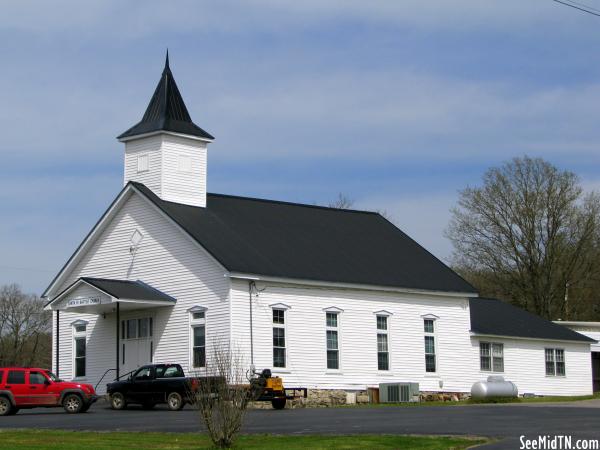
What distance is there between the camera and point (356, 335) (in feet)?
156

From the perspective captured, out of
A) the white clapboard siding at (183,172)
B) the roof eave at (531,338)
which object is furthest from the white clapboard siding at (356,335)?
the white clapboard siding at (183,172)

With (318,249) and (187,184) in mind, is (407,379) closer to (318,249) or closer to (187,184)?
(318,249)

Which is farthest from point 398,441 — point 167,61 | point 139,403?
point 167,61

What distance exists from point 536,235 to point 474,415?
4693 cm

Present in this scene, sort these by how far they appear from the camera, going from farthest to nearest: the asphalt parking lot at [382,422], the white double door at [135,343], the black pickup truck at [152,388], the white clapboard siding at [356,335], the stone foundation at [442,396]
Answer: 1. the stone foundation at [442,396]
2. the white double door at [135,343]
3. the white clapboard siding at [356,335]
4. the black pickup truck at [152,388]
5. the asphalt parking lot at [382,422]

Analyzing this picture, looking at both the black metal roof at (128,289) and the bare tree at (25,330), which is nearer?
the black metal roof at (128,289)

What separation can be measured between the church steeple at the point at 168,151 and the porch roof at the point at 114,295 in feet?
13.5

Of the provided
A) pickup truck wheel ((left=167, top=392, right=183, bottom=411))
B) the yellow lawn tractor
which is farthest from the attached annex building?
pickup truck wheel ((left=167, top=392, right=183, bottom=411))

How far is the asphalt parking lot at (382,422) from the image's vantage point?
2577 cm

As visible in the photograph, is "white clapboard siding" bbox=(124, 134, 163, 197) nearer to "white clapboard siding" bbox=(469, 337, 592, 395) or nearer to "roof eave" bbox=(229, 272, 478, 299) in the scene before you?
"roof eave" bbox=(229, 272, 478, 299)

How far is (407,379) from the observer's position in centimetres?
4900

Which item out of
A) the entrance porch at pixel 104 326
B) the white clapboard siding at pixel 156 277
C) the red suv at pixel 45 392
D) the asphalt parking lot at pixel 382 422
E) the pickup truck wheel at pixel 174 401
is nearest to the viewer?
the asphalt parking lot at pixel 382 422

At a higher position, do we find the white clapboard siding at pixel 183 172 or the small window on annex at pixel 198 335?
the white clapboard siding at pixel 183 172

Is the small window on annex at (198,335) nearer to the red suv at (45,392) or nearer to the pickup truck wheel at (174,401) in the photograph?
the pickup truck wheel at (174,401)
